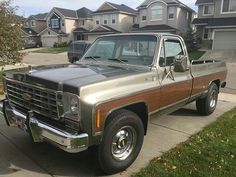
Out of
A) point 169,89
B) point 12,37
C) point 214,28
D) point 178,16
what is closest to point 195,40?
point 214,28

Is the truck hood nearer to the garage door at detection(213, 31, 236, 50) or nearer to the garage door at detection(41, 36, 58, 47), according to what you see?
the garage door at detection(213, 31, 236, 50)

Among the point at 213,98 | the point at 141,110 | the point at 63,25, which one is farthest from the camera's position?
the point at 63,25

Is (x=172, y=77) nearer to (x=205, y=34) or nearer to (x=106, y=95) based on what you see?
(x=106, y=95)

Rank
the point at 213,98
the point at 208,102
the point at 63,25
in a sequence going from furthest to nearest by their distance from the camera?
the point at 63,25, the point at 213,98, the point at 208,102

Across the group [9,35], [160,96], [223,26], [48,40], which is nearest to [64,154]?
[160,96]

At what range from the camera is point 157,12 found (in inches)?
1489

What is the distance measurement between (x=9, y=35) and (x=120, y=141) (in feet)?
24.1

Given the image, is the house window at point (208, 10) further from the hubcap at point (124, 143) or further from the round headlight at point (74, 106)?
the round headlight at point (74, 106)

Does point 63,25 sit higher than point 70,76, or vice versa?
point 63,25

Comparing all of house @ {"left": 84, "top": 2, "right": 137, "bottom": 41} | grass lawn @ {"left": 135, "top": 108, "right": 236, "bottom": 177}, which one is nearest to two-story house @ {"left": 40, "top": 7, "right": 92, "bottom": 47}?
house @ {"left": 84, "top": 2, "right": 137, "bottom": 41}

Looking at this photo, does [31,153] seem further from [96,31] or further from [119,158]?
[96,31]

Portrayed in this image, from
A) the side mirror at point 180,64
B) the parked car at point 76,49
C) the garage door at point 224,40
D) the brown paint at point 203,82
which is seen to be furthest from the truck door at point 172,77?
the garage door at point 224,40

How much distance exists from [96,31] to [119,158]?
41.3 meters

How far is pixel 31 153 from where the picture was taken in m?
4.39
